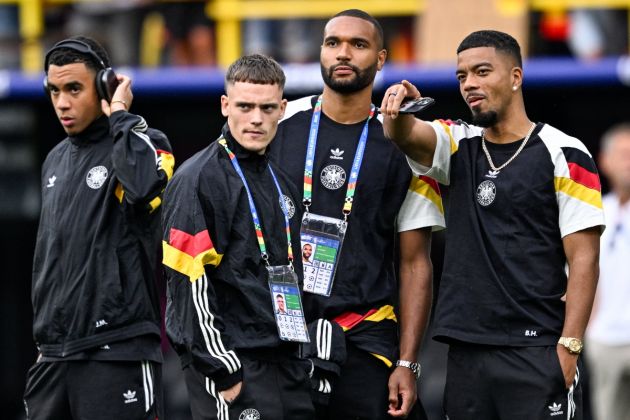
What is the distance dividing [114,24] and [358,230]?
5.73 metres

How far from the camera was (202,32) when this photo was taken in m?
11.6

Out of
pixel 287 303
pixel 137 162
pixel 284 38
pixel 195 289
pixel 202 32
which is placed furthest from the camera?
pixel 202 32

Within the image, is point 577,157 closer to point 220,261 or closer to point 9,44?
point 220,261

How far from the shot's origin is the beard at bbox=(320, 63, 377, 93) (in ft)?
21.8

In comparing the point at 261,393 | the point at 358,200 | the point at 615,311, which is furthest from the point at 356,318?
the point at 615,311

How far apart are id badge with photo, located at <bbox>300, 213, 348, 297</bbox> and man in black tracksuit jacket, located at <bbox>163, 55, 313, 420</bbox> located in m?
0.34

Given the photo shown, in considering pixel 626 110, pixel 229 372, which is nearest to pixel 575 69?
pixel 626 110

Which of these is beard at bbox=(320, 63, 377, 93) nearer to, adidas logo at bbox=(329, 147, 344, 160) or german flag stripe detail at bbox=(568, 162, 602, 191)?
adidas logo at bbox=(329, 147, 344, 160)

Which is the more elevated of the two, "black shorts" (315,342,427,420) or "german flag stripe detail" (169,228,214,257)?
"german flag stripe detail" (169,228,214,257)

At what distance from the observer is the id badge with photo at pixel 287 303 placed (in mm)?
5973

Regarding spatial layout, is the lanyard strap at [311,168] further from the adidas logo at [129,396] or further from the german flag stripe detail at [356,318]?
the adidas logo at [129,396]

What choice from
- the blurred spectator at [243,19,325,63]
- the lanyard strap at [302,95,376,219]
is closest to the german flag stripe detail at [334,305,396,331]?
the lanyard strap at [302,95,376,219]

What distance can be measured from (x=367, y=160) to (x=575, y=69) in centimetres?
387

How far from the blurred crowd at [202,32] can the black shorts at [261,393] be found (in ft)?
18.0
